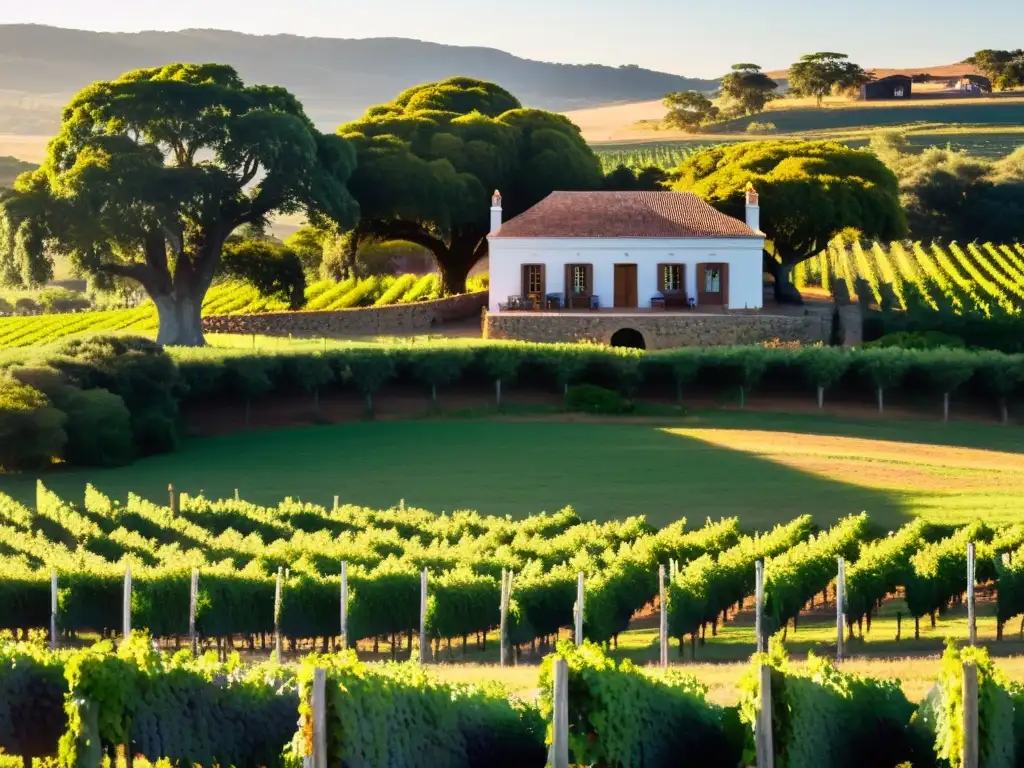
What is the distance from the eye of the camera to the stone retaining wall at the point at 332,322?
68.8m

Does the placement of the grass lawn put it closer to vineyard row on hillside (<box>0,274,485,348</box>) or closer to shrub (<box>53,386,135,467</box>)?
shrub (<box>53,386,135,467</box>)

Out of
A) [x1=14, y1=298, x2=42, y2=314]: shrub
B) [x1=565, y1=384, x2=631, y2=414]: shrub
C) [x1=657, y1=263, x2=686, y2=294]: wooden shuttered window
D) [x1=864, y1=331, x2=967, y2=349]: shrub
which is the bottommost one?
[x1=14, y1=298, x2=42, y2=314]: shrub

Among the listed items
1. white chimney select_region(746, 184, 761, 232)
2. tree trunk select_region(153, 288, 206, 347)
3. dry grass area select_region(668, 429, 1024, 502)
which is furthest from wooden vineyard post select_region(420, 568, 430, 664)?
white chimney select_region(746, 184, 761, 232)

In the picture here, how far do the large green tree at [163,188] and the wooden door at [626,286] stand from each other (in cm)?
1064

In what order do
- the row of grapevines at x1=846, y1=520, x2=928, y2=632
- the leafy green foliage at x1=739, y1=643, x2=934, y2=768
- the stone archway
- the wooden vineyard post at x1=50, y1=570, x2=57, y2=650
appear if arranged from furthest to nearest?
the stone archway → the row of grapevines at x1=846, y1=520, x2=928, y2=632 → the wooden vineyard post at x1=50, y1=570, x2=57, y2=650 → the leafy green foliage at x1=739, y1=643, x2=934, y2=768

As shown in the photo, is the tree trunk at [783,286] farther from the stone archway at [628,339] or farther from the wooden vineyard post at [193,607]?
the wooden vineyard post at [193,607]

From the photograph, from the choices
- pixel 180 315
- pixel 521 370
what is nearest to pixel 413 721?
pixel 521 370

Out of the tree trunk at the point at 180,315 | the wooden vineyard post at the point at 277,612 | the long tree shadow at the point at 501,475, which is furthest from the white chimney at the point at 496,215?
the wooden vineyard post at the point at 277,612

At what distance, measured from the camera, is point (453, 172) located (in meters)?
74.4

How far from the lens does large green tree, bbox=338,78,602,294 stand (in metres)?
73.7

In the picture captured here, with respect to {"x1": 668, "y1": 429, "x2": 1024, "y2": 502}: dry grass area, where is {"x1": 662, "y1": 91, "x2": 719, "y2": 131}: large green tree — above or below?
above

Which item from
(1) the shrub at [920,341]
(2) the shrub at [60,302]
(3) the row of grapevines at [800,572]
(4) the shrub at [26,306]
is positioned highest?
(3) the row of grapevines at [800,572]

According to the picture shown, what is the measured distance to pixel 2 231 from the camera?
65000mm

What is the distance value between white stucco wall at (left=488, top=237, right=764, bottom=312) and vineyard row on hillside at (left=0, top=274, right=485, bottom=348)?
10.6 m
